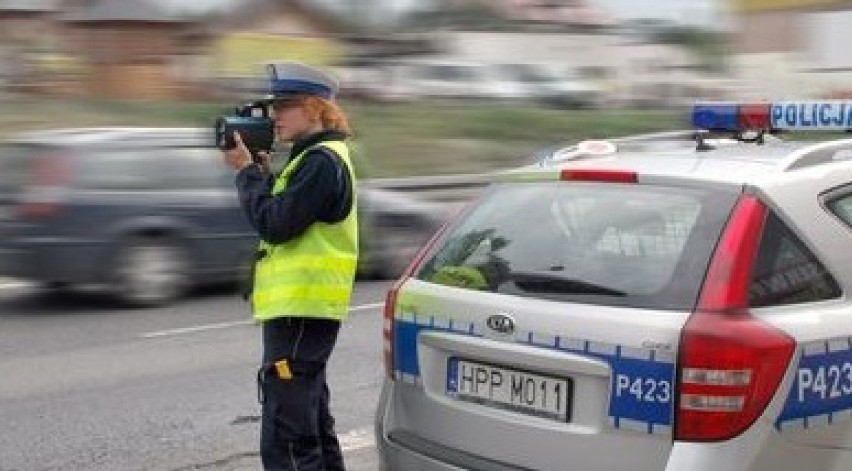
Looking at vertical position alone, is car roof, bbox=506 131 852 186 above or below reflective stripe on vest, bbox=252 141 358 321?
above

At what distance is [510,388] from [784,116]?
4.70 feet

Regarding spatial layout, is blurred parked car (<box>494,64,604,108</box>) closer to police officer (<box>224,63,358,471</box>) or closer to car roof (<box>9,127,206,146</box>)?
car roof (<box>9,127,206,146</box>)

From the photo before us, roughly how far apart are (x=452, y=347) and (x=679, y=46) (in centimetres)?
6477

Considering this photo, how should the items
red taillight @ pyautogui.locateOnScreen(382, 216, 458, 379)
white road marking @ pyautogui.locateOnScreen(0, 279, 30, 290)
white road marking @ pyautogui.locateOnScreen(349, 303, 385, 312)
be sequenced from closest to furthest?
red taillight @ pyautogui.locateOnScreen(382, 216, 458, 379)
white road marking @ pyautogui.locateOnScreen(349, 303, 385, 312)
white road marking @ pyautogui.locateOnScreen(0, 279, 30, 290)

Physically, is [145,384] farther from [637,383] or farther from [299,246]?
[637,383]

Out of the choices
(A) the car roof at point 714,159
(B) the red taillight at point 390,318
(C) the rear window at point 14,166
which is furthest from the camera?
(C) the rear window at point 14,166

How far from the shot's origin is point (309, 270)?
438 centimetres

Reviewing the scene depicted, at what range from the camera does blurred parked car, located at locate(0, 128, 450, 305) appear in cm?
1052

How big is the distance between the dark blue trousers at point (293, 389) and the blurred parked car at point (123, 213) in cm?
643

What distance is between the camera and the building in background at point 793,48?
112 feet

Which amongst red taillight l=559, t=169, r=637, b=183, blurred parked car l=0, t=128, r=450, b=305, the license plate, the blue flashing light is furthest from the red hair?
blurred parked car l=0, t=128, r=450, b=305

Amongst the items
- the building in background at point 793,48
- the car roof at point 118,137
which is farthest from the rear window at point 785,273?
the building in background at point 793,48

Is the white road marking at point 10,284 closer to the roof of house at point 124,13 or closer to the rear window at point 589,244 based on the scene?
the rear window at point 589,244

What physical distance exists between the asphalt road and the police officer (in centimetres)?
138
